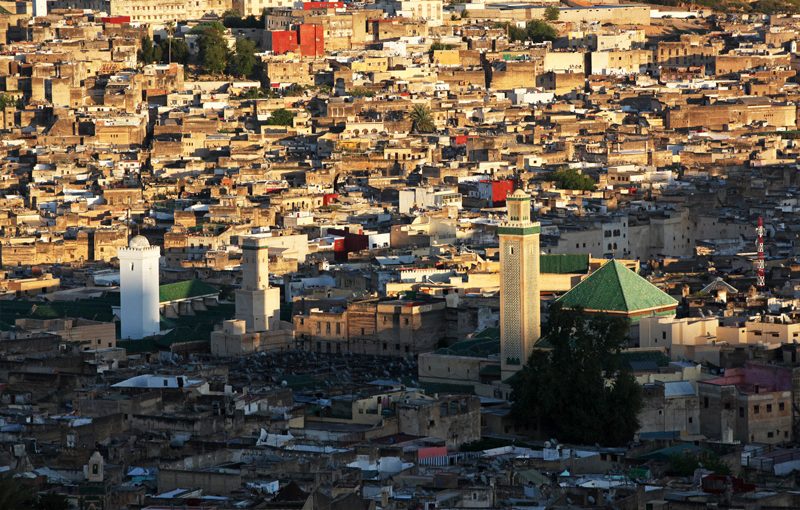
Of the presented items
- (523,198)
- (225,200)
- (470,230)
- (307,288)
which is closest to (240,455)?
(523,198)

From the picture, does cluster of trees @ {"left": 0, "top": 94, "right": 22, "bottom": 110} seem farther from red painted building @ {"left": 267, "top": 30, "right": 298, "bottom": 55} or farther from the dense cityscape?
red painted building @ {"left": 267, "top": 30, "right": 298, "bottom": 55}

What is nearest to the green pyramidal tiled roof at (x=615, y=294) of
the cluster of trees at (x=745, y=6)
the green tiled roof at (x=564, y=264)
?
the green tiled roof at (x=564, y=264)

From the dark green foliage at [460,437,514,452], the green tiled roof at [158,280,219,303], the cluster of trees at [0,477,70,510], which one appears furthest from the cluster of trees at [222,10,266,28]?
the cluster of trees at [0,477,70,510]

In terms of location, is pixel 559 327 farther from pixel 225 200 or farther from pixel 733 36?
pixel 733 36

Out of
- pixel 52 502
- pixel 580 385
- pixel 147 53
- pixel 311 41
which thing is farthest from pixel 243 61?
pixel 52 502

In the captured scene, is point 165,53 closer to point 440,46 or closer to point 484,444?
point 440,46
